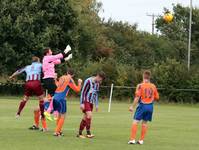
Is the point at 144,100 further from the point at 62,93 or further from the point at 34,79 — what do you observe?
the point at 34,79

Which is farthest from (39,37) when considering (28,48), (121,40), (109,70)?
(121,40)

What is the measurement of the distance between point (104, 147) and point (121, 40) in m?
80.2

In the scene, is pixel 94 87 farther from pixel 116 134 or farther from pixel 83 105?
pixel 116 134

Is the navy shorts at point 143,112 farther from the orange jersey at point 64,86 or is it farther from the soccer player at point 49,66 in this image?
the soccer player at point 49,66

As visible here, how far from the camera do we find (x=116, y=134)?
18.9 meters

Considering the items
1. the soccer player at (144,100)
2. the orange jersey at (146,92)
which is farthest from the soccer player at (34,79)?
the orange jersey at (146,92)

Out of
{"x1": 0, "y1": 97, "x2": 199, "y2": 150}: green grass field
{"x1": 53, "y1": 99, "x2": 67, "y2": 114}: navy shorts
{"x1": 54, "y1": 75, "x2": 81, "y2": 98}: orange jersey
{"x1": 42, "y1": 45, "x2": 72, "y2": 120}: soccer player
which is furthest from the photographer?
{"x1": 42, "y1": 45, "x2": 72, "y2": 120}: soccer player

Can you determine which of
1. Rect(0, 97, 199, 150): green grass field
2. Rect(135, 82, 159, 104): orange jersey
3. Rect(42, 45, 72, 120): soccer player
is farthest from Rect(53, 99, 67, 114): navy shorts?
Rect(135, 82, 159, 104): orange jersey

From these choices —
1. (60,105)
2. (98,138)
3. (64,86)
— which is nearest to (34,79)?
(64,86)

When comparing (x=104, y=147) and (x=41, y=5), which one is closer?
(x=104, y=147)

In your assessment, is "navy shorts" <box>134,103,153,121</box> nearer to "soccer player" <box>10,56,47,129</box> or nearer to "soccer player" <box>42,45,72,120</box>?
"soccer player" <box>42,45,72,120</box>

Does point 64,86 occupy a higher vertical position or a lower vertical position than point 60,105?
higher

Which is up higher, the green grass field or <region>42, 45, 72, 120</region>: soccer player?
<region>42, 45, 72, 120</region>: soccer player

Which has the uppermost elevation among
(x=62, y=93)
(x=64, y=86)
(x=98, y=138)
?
(x=64, y=86)
